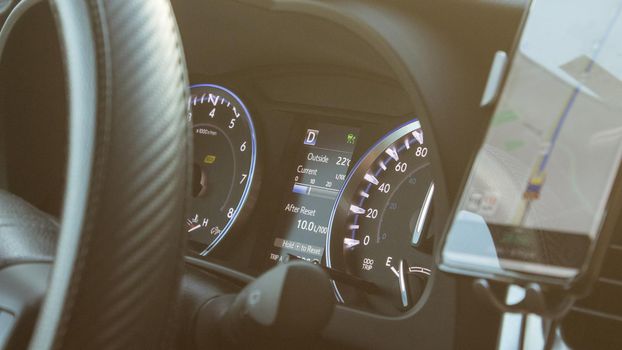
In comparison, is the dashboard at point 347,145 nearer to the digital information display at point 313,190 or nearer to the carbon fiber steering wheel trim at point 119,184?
the digital information display at point 313,190

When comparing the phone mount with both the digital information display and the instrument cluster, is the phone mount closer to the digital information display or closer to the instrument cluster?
the instrument cluster

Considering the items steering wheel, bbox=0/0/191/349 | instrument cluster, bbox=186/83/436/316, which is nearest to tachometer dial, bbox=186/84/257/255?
instrument cluster, bbox=186/83/436/316

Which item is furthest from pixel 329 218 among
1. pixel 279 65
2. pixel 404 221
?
pixel 279 65

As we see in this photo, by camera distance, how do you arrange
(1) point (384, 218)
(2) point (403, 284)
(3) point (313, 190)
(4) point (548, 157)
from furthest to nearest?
(3) point (313, 190) → (1) point (384, 218) → (2) point (403, 284) → (4) point (548, 157)

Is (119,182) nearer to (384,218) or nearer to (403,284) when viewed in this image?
(403,284)

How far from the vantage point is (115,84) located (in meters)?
0.53

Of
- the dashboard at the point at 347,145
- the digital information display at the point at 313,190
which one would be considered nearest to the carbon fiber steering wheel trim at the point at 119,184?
the dashboard at the point at 347,145

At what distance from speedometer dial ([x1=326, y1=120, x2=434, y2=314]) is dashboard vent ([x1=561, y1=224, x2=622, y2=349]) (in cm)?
28

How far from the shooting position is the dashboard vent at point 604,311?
2.39ft

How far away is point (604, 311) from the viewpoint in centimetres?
74

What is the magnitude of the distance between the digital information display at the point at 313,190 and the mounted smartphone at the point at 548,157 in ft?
1.54

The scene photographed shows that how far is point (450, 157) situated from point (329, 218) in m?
0.39

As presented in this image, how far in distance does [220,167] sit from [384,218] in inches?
14.3

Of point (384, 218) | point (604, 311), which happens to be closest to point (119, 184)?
point (604, 311)
